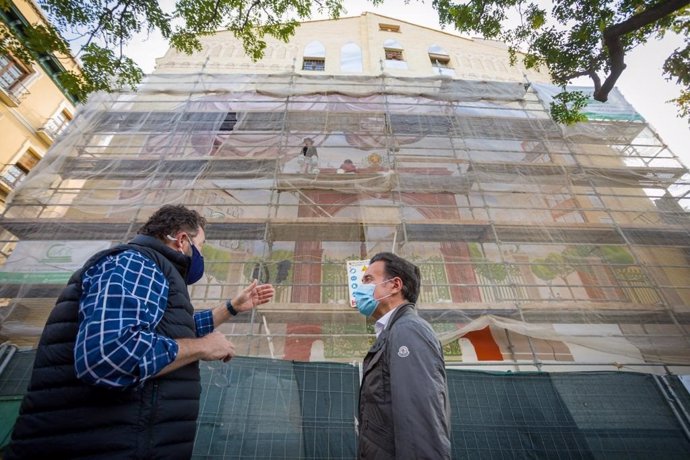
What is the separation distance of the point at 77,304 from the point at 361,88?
8544 mm

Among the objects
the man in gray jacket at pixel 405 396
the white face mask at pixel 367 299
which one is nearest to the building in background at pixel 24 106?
the white face mask at pixel 367 299

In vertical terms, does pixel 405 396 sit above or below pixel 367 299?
below

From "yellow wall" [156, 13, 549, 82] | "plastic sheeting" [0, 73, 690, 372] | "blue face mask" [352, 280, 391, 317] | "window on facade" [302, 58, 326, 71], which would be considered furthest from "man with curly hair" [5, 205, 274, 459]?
"window on facade" [302, 58, 326, 71]

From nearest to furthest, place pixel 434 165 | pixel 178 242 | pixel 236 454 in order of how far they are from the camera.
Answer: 1. pixel 178 242
2. pixel 236 454
3. pixel 434 165

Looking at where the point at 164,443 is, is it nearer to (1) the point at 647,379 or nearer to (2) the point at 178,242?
(2) the point at 178,242

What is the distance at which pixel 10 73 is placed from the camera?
11734mm

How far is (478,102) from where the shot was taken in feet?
29.2

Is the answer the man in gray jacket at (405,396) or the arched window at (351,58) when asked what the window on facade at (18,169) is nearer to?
the arched window at (351,58)

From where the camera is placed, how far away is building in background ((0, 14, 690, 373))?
4.92 meters

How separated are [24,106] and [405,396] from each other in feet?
56.2

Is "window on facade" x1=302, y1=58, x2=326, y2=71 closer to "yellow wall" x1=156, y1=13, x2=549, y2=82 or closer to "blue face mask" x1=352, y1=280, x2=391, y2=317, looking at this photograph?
"yellow wall" x1=156, y1=13, x2=549, y2=82

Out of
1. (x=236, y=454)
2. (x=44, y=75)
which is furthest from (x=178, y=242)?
(x=44, y=75)

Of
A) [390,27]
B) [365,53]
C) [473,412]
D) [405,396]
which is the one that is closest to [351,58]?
[365,53]

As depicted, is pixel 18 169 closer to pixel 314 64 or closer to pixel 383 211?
pixel 314 64
